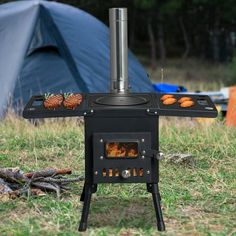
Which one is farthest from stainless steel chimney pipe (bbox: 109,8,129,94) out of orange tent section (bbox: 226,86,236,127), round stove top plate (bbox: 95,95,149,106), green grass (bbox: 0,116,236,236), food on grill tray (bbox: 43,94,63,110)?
orange tent section (bbox: 226,86,236,127)

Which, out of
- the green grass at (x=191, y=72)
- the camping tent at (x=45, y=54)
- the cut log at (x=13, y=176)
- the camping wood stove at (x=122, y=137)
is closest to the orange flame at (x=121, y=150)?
Answer: the camping wood stove at (x=122, y=137)

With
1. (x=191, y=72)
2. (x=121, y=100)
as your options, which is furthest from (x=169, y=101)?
(x=191, y=72)

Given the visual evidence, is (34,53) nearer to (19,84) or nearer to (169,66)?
(19,84)

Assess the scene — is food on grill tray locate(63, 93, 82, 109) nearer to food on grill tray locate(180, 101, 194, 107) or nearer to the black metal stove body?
the black metal stove body

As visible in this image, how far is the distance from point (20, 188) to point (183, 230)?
3.92ft

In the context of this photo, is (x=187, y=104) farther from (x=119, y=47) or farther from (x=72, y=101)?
(x=72, y=101)

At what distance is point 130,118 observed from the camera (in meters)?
3.36

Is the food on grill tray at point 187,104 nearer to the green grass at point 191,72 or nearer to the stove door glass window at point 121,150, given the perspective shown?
the stove door glass window at point 121,150

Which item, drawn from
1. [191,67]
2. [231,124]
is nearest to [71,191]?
[231,124]

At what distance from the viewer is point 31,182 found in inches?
161

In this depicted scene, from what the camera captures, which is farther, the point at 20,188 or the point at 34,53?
the point at 34,53

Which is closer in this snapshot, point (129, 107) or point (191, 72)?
point (129, 107)

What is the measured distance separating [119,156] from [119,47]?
600mm

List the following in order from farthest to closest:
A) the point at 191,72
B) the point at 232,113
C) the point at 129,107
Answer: the point at 191,72 < the point at 232,113 < the point at 129,107
